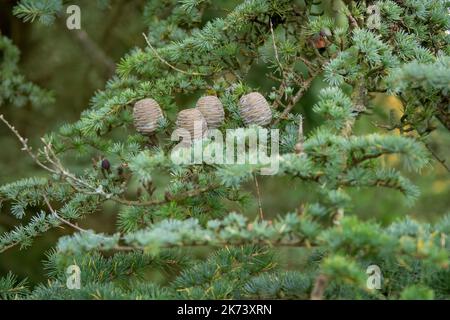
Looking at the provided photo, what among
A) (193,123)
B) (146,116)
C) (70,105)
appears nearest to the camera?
(193,123)

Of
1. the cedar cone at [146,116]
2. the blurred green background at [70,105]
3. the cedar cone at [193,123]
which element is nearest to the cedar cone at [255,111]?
the cedar cone at [193,123]

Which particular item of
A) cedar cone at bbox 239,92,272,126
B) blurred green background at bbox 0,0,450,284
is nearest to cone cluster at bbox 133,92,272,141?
cedar cone at bbox 239,92,272,126

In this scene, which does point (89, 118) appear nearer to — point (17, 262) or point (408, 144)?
point (408, 144)

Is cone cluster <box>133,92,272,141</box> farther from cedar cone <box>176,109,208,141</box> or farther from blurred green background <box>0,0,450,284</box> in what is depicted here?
blurred green background <box>0,0,450,284</box>

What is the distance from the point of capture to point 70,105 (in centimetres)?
369

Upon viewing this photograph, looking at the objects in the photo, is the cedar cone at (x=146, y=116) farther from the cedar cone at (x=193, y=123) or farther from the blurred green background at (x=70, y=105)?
the blurred green background at (x=70, y=105)

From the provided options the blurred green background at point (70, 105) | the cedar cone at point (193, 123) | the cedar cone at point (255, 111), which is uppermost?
the blurred green background at point (70, 105)

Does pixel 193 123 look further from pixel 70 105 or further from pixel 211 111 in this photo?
pixel 70 105

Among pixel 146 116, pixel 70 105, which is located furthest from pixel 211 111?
pixel 70 105

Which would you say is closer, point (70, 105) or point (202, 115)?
point (202, 115)

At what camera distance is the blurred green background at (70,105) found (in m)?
3.30

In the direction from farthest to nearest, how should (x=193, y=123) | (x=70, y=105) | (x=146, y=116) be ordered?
(x=70, y=105), (x=146, y=116), (x=193, y=123)
